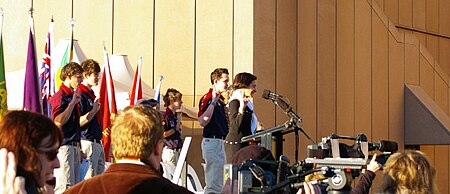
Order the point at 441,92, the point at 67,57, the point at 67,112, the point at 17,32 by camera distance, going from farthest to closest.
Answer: the point at 441,92 < the point at 17,32 < the point at 67,57 < the point at 67,112

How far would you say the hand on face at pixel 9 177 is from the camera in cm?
390

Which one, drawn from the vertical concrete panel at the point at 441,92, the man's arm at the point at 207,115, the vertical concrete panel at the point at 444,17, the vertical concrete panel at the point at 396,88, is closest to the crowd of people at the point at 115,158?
the man's arm at the point at 207,115

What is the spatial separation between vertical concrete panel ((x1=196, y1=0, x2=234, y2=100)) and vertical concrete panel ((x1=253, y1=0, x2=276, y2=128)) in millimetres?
433

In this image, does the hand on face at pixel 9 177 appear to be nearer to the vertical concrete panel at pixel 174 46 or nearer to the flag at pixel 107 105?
the flag at pixel 107 105

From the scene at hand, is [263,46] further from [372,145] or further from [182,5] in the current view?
[372,145]

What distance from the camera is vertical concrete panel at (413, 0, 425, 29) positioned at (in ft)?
85.3

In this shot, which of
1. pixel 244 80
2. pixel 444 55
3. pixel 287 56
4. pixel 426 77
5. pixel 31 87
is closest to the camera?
pixel 31 87

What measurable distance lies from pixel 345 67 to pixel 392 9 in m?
6.30

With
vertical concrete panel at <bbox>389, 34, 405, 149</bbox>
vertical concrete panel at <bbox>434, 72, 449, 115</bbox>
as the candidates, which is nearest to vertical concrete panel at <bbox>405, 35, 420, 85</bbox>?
vertical concrete panel at <bbox>389, 34, 405, 149</bbox>

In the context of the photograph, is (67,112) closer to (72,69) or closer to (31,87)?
(72,69)

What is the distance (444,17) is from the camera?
89.8ft

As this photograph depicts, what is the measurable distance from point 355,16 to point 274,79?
3.12m

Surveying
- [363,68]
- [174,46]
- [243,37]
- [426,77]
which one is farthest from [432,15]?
[174,46]

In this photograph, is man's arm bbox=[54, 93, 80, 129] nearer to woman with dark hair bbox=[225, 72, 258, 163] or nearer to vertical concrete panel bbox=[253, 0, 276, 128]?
woman with dark hair bbox=[225, 72, 258, 163]
